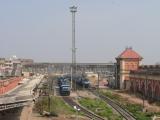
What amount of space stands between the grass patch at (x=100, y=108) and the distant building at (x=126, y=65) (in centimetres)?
3505

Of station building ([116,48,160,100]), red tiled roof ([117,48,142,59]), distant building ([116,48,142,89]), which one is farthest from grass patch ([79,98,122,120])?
red tiled roof ([117,48,142,59])

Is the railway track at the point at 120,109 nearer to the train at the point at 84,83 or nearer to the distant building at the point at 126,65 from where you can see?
the train at the point at 84,83

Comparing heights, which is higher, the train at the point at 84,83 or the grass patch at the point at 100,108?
the train at the point at 84,83

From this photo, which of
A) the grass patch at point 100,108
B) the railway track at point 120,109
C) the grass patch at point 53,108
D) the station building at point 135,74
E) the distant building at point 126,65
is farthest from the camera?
the distant building at point 126,65

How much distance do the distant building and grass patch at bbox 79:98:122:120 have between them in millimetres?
35054

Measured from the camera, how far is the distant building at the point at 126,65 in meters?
127

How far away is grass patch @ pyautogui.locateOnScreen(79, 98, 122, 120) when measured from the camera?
2633 inches

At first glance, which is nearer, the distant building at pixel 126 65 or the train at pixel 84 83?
the train at pixel 84 83

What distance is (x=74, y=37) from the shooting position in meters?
125

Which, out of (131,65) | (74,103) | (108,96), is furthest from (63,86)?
(131,65)

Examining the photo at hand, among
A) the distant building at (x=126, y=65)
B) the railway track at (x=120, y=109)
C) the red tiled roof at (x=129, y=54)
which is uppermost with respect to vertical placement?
the red tiled roof at (x=129, y=54)

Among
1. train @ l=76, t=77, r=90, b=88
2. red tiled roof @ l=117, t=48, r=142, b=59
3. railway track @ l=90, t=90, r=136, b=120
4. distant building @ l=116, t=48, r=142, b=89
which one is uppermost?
red tiled roof @ l=117, t=48, r=142, b=59

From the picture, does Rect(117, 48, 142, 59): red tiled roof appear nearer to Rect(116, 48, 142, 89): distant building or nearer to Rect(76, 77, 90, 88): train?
Rect(116, 48, 142, 89): distant building

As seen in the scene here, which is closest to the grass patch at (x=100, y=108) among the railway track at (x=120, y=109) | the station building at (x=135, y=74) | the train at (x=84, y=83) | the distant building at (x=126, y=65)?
the railway track at (x=120, y=109)
